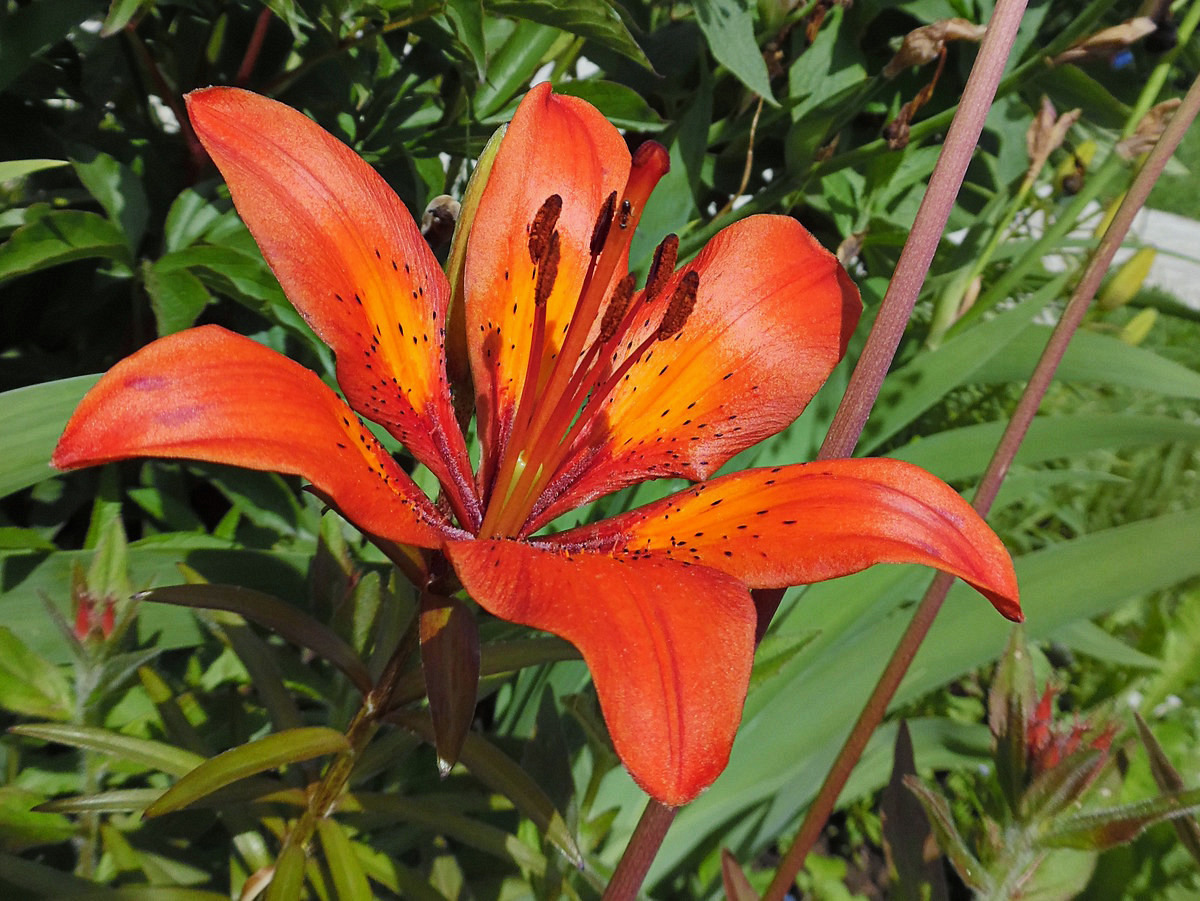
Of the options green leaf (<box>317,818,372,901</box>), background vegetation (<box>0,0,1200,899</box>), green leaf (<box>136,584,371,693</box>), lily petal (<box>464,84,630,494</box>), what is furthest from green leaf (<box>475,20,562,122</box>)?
green leaf (<box>317,818,372,901</box>)

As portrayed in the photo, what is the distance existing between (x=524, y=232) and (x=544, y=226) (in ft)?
0.44

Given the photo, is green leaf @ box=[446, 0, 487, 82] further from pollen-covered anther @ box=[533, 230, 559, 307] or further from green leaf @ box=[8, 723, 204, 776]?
green leaf @ box=[8, 723, 204, 776]

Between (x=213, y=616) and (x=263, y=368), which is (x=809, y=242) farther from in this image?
(x=213, y=616)

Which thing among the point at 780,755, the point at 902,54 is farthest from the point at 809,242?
the point at 780,755

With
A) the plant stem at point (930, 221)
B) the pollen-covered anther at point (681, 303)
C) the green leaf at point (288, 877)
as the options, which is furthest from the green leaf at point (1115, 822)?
the green leaf at point (288, 877)

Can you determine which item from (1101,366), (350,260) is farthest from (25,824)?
(1101,366)

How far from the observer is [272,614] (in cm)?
69

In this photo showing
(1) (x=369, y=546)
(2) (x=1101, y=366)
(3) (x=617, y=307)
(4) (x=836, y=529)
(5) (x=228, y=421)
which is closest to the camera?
(5) (x=228, y=421)

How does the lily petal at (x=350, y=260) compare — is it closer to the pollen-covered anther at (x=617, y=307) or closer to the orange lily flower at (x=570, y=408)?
the orange lily flower at (x=570, y=408)

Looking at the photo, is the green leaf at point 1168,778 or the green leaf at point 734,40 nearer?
the green leaf at point 1168,778

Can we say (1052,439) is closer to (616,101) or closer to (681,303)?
(616,101)

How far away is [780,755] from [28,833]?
0.70 m

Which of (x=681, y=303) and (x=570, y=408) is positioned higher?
(x=681, y=303)

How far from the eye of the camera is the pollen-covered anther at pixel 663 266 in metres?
0.64
